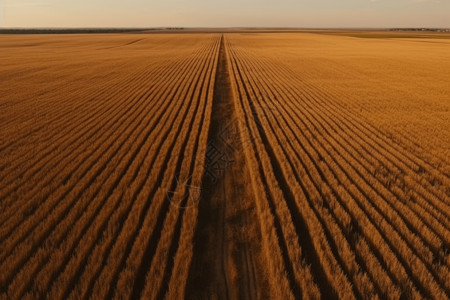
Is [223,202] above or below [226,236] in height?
below

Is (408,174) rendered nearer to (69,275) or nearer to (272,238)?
(272,238)

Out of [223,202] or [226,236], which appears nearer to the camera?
[226,236]

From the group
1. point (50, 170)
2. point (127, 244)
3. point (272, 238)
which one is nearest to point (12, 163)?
point (50, 170)

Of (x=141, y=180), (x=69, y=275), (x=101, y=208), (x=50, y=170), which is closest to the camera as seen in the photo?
(x=69, y=275)
